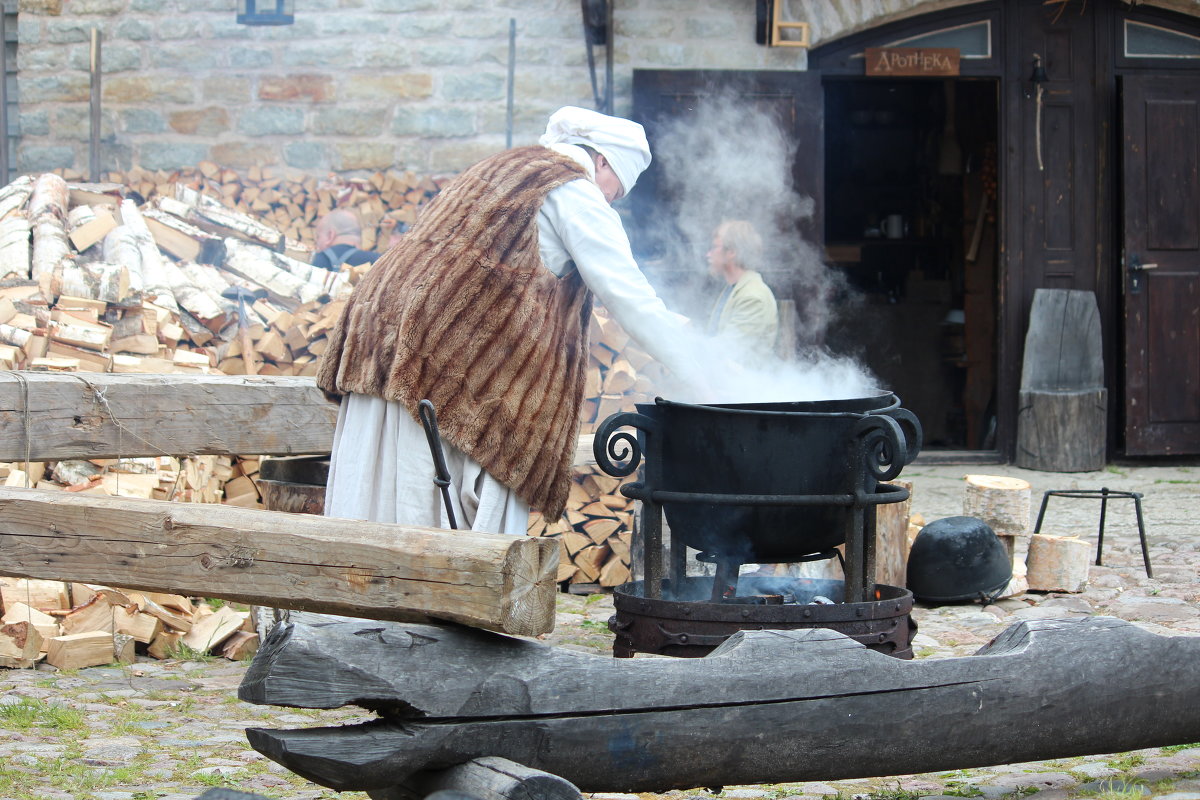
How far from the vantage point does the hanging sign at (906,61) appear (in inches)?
350

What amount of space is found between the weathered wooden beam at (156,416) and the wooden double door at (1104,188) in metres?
5.02

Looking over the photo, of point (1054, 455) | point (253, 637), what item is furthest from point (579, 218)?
point (1054, 455)

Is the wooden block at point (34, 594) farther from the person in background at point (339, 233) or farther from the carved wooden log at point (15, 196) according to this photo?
the person in background at point (339, 233)

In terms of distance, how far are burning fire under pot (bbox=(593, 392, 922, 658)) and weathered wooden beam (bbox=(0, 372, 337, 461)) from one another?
1.36m

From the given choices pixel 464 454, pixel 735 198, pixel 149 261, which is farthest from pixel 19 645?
pixel 735 198

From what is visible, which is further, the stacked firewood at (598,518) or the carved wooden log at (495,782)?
the stacked firewood at (598,518)

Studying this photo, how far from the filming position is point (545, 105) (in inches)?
352

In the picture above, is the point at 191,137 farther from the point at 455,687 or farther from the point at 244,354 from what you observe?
the point at 455,687

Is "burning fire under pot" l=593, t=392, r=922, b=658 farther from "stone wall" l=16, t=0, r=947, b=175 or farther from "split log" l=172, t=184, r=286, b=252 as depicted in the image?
"stone wall" l=16, t=0, r=947, b=175

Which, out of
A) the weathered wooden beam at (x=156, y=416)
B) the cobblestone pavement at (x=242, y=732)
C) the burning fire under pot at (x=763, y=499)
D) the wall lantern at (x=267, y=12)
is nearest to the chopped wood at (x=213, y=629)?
the cobblestone pavement at (x=242, y=732)

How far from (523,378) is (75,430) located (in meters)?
1.64

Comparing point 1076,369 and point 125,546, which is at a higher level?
point 1076,369

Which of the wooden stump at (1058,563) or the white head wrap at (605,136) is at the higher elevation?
the white head wrap at (605,136)

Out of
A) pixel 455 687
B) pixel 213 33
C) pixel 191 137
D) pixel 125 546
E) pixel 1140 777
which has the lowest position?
pixel 1140 777
